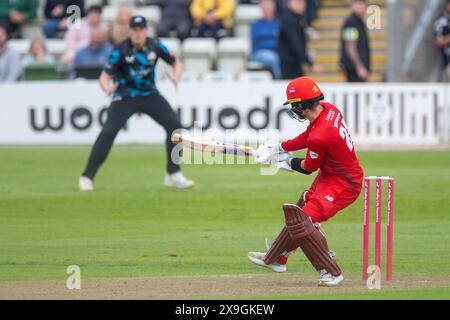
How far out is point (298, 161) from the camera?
1007 cm

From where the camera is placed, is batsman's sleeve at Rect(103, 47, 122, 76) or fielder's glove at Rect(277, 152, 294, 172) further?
batsman's sleeve at Rect(103, 47, 122, 76)

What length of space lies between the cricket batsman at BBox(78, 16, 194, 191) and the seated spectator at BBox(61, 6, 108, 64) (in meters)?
8.51

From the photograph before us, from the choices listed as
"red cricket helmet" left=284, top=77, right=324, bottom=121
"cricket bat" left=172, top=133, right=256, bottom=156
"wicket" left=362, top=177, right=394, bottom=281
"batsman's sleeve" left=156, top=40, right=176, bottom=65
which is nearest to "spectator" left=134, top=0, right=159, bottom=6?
"batsman's sleeve" left=156, top=40, right=176, bottom=65

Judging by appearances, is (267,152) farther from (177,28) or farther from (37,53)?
(177,28)

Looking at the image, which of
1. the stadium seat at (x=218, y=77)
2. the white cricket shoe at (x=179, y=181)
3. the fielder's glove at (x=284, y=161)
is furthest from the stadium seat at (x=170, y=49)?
the fielder's glove at (x=284, y=161)

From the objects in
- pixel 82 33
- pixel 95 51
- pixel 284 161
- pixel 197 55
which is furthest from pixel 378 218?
pixel 82 33

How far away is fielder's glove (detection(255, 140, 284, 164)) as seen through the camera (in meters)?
10.2

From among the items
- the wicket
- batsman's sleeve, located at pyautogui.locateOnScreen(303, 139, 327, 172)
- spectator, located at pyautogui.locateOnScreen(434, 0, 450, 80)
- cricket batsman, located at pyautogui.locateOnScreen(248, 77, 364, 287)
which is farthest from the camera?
spectator, located at pyautogui.locateOnScreen(434, 0, 450, 80)

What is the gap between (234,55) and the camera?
24.6 m

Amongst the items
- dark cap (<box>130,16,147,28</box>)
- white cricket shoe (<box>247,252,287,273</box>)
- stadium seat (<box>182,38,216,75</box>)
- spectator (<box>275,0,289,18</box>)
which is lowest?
white cricket shoe (<box>247,252,287,273</box>)

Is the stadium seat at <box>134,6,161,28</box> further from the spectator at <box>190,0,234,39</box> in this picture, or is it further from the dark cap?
the dark cap

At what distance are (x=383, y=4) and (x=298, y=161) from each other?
1633cm

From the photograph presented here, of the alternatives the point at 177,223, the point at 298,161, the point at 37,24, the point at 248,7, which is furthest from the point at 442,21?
the point at 298,161
